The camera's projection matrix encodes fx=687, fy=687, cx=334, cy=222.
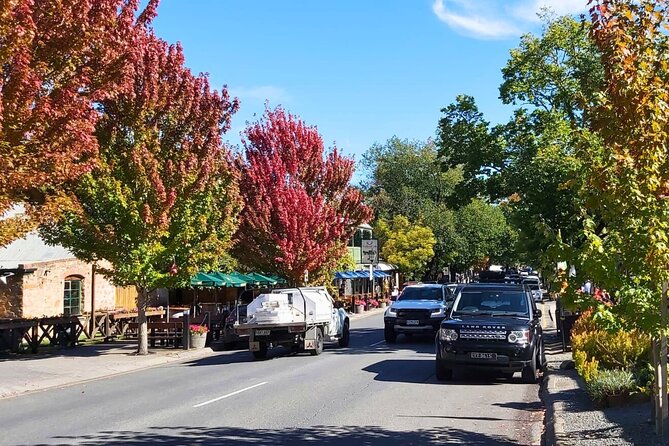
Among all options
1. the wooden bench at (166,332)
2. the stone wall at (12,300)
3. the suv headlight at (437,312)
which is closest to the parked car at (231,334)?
the wooden bench at (166,332)

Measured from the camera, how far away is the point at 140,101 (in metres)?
19.2

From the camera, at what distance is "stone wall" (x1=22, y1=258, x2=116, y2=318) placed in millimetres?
24297

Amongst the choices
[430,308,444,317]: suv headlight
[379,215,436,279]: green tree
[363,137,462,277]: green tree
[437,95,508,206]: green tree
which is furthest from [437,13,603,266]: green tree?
[363,137,462,277]: green tree

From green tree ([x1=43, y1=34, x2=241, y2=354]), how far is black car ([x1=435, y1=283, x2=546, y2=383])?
30.0ft

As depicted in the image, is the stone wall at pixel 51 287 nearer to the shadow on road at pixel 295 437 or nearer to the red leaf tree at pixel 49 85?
the red leaf tree at pixel 49 85

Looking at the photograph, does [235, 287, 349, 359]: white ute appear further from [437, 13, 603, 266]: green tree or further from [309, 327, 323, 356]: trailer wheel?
[437, 13, 603, 266]: green tree

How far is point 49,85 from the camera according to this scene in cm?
1366

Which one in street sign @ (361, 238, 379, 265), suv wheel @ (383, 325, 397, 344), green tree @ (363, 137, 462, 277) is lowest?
suv wheel @ (383, 325, 397, 344)

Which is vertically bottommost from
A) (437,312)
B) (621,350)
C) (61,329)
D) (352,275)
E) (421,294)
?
(621,350)

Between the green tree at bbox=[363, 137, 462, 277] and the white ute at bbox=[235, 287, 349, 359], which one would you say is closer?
the white ute at bbox=[235, 287, 349, 359]

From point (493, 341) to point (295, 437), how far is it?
5550mm

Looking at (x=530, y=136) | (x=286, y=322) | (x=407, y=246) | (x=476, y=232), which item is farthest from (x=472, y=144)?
(x=476, y=232)

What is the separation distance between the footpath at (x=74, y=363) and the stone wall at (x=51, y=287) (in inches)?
126

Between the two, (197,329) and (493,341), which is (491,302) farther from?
(197,329)
